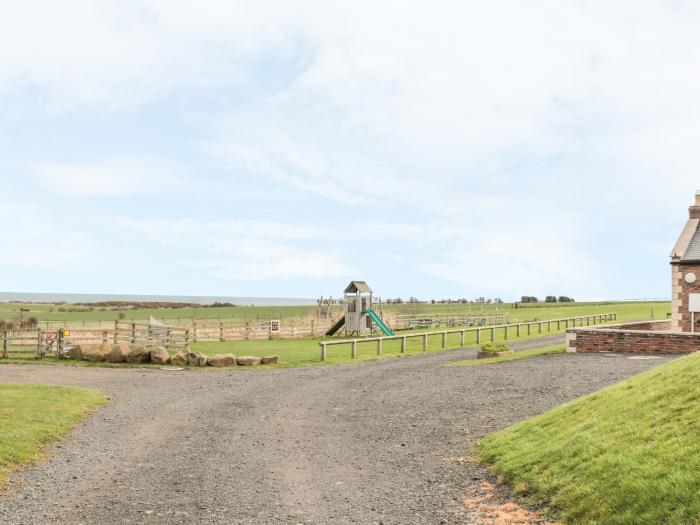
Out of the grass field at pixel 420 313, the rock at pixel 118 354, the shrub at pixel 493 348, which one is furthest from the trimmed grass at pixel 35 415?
the grass field at pixel 420 313

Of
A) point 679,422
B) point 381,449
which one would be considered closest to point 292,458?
point 381,449

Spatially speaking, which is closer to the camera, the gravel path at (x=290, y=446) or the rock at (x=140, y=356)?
the gravel path at (x=290, y=446)

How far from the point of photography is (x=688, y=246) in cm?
3020

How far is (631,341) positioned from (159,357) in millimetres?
21320

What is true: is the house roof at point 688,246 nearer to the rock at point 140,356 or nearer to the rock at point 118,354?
the rock at point 140,356

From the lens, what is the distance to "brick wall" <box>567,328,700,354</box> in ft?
79.1

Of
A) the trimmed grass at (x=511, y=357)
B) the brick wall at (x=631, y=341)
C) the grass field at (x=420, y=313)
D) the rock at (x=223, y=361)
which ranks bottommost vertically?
the rock at (x=223, y=361)

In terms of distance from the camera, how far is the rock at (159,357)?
28828 mm

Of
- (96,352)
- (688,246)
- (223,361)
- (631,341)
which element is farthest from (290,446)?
(688,246)

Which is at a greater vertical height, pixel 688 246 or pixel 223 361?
pixel 688 246

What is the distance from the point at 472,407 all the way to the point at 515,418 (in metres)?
1.74

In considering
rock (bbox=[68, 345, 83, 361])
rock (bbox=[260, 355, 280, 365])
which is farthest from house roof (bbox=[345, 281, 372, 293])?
rock (bbox=[68, 345, 83, 361])

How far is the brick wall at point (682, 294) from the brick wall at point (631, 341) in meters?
5.34

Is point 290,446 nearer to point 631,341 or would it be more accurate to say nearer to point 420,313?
point 631,341
